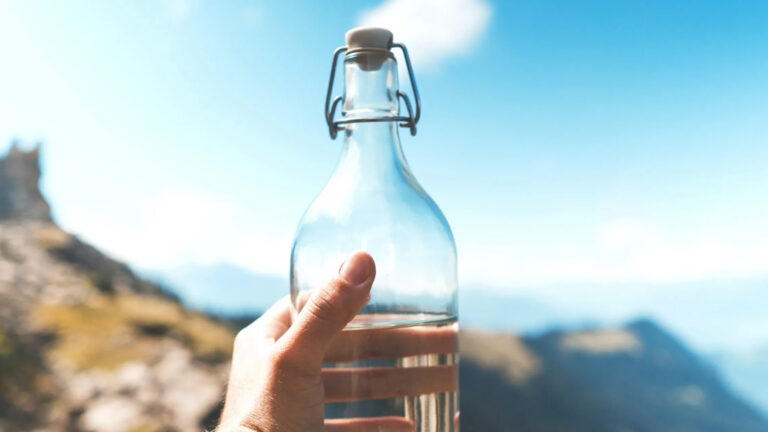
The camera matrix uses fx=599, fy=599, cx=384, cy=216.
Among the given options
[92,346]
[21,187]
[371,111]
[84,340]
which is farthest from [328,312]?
[21,187]

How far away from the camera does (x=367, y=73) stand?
1.92ft

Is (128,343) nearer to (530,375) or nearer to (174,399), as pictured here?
(174,399)

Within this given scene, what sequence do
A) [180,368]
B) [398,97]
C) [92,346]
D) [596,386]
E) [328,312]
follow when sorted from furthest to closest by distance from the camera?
[92,346], [596,386], [180,368], [398,97], [328,312]

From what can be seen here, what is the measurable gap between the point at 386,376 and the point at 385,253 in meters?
0.11

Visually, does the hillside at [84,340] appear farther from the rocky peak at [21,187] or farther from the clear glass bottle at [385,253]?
the clear glass bottle at [385,253]

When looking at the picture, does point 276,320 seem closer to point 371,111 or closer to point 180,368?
point 371,111

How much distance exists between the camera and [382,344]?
556mm

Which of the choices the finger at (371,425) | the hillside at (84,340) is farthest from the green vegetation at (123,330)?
the finger at (371,425)

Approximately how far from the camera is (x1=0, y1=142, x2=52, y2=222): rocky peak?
4.47 metres

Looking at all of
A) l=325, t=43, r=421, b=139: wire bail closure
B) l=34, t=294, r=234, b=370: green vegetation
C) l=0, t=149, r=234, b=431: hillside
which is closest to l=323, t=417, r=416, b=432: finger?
l=325, t=43, r=421, b=139: wire bail closure

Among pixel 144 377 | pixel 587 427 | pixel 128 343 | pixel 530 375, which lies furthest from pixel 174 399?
pixel 587 427

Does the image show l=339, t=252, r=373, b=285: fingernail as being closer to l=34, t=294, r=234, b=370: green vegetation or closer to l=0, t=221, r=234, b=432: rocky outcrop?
l=0, t=221, r=234, b=432: rocky outcrop

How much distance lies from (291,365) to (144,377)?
299 cm

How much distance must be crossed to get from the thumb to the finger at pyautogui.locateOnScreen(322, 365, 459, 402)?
0.04m
